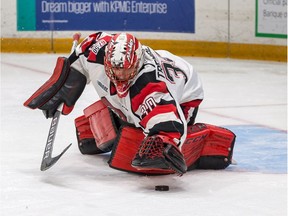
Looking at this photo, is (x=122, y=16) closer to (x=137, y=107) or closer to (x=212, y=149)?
(x=212, y=149)

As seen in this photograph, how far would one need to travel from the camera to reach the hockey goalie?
3.20 metres

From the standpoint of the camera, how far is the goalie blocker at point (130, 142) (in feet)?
11.5

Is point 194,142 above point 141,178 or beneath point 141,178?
above

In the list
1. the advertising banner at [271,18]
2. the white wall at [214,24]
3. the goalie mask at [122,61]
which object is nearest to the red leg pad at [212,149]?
the goalie mask at [122,61]

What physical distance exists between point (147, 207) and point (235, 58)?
563cm

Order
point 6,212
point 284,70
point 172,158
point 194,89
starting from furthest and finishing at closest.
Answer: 1. point 284,70
2. point 194,89
3. point 172,158
4. point 6,212

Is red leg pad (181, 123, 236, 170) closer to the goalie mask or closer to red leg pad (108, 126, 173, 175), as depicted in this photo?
red leg pad (108, 126, 173, 175)

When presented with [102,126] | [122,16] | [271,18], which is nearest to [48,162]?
[102,126]

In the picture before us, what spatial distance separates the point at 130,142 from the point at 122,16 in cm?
519

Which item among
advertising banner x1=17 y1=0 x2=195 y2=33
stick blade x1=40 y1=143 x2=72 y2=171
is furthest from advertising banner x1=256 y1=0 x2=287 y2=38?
stick blade x1=40 y1=143 x2=72 y2=171

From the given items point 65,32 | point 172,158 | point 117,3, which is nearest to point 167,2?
point 117,3

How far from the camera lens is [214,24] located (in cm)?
847

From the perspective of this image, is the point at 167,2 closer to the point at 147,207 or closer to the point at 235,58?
the point at 235,58

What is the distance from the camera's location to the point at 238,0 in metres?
8.38
